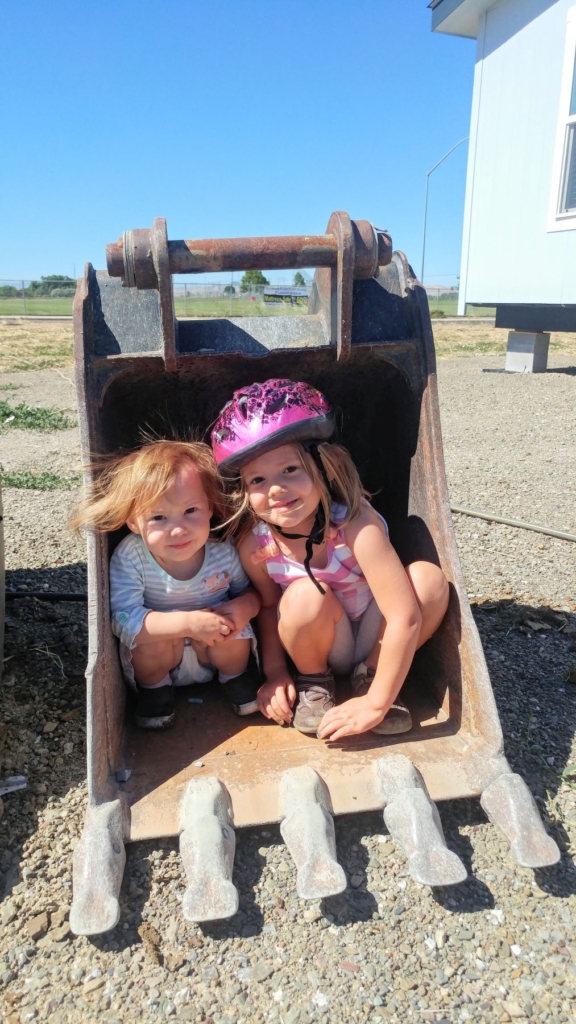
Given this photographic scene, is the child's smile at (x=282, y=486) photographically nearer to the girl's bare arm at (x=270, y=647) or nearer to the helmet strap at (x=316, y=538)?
the helmet strap at (x=316, y=538)

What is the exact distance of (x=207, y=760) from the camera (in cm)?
215

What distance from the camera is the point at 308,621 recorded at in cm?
222

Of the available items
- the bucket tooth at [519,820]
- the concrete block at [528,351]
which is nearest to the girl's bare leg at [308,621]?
the bucket tooth at [519,820]

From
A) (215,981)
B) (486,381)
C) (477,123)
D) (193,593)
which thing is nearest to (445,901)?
(215,981)

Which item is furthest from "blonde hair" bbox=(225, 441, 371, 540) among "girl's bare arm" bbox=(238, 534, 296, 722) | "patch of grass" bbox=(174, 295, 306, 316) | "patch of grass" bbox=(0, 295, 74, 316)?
"patch of grass" bbox=(0, 295, 74, 316)

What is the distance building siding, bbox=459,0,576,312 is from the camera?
9219mm

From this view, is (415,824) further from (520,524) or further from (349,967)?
(520,524)

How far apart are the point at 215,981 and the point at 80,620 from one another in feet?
6.30

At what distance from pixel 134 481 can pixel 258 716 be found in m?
0.89

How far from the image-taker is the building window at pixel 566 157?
29.1ft

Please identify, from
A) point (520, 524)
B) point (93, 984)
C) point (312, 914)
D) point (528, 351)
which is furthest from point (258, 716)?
point (528, 351)

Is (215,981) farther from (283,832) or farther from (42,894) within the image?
(42,894)

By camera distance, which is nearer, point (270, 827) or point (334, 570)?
point (270, 827)

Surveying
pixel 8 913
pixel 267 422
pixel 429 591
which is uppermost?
pixel 267 422
